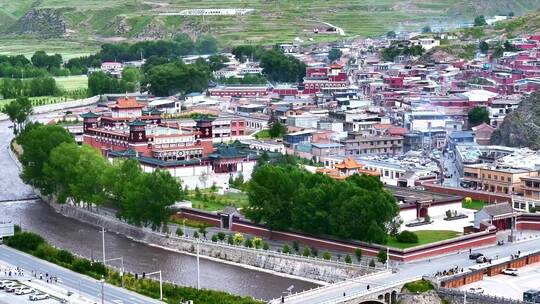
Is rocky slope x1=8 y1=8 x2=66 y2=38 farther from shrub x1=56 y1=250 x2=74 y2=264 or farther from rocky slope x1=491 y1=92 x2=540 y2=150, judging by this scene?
shrub x1=56 y1=250 x2=74 y2=264

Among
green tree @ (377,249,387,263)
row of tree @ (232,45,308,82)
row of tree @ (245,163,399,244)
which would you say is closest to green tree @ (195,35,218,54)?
row of tree @ (232,45,308,82)

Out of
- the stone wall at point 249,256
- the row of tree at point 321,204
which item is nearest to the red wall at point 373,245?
the row of tree at point 321,204

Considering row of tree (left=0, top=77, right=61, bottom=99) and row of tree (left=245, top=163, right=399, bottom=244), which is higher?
row of tree (left=245, top=163, right=399, bottom=244)

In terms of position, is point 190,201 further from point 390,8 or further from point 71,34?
point 71,34

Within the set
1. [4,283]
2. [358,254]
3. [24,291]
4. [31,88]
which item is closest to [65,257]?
[4,283]

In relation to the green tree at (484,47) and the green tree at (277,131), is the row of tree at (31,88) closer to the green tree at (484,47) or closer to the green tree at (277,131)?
the green tree at (277,131)

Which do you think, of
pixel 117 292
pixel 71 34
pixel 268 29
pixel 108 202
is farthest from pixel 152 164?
pixel 71 34
